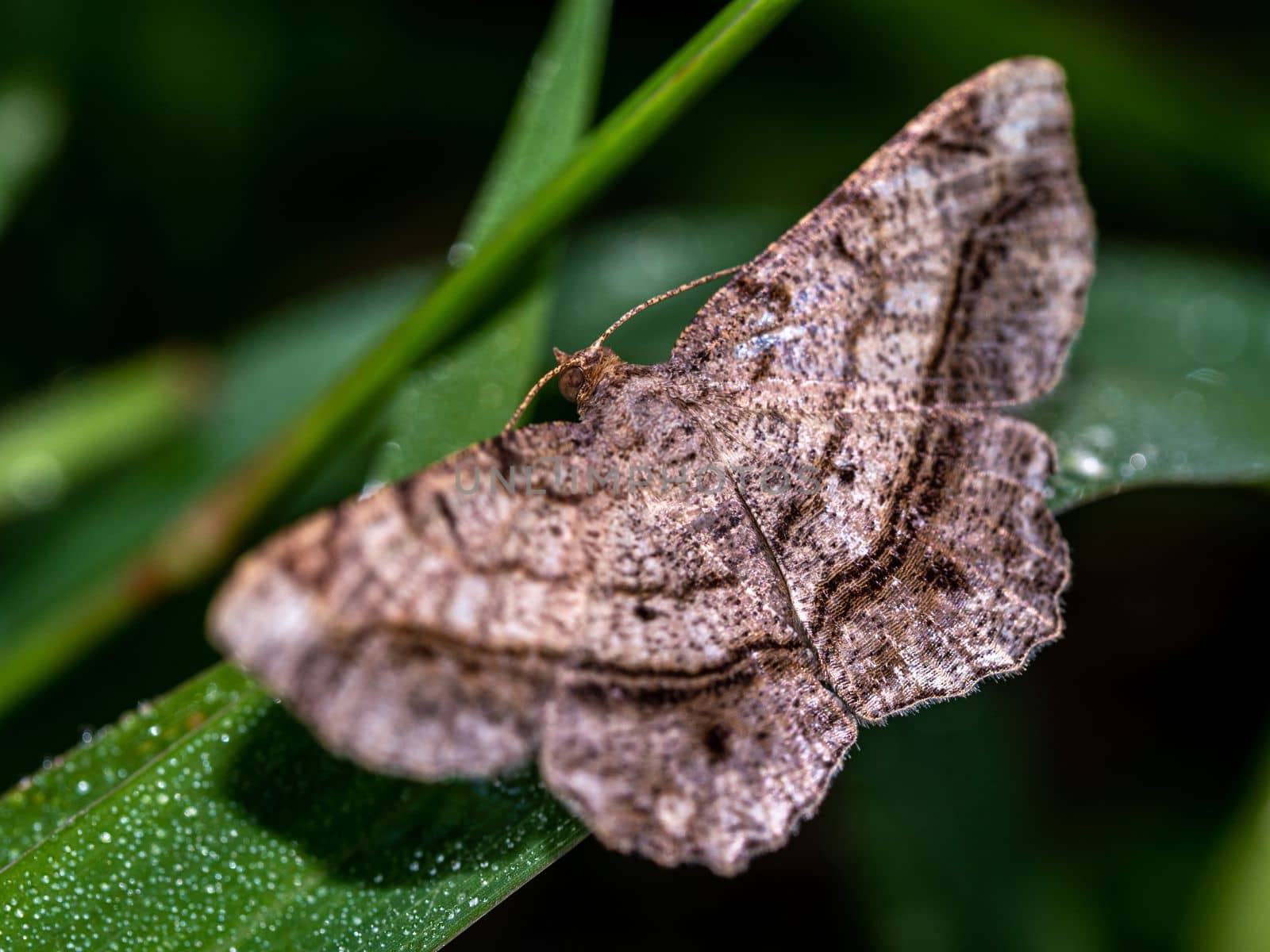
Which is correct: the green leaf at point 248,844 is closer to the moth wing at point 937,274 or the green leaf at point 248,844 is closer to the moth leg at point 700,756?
the moth leg at point 700,756

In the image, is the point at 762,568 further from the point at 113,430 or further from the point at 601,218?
the point at 113,430

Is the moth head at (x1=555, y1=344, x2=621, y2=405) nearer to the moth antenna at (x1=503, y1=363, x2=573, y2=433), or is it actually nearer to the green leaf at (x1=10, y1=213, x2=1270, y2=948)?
the moth antenna at (x1=503, y1=363, x2=573, y2=433)

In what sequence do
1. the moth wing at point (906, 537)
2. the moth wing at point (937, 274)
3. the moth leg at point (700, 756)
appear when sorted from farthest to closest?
the moth wing at point (937, 274) < the moth wing at point (906, 537) < the moth leg at point (700, 756)

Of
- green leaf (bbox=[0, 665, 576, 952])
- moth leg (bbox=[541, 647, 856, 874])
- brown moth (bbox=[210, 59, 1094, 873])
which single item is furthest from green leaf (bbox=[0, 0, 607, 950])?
brown moth (bbox=[210, 59, 1094, 873])

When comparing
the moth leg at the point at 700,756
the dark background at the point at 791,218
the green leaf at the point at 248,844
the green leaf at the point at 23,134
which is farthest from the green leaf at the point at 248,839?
the green leaf at the point at 23,134

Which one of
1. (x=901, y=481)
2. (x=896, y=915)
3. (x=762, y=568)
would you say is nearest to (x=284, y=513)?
(x=762, y=568)

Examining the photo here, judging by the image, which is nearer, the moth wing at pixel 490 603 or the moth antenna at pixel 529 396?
the moth wing at pixel 490 603
